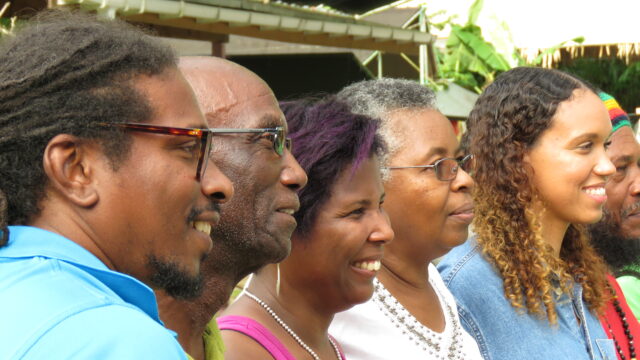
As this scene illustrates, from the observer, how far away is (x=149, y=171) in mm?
1599

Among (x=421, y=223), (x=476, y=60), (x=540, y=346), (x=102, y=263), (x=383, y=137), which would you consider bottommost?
(x=476, y=60)

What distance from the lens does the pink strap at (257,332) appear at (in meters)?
2.44

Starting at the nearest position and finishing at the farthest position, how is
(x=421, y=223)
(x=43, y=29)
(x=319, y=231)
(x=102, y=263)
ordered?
1. (x=102, y=263)
2. (x=43, y=29)
3. (x=319, y=231)
4. (x=421, y=223)

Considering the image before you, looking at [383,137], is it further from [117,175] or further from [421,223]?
[117,175]

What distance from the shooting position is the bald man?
7.34 feet

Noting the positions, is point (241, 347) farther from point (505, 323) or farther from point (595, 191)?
point (595, 191)

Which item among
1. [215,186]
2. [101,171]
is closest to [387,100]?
[215,186]

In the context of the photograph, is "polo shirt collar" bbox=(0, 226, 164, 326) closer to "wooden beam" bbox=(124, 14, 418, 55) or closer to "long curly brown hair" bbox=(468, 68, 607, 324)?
"long curly brown hair" bbox=(468, 68, 607, 324)

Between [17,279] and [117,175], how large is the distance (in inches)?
12.0

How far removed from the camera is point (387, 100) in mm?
3268

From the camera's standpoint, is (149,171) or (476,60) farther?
(476,60)

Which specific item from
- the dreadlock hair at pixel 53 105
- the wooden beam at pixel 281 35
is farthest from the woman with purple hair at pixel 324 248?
the wooden beam at pixel 281 35

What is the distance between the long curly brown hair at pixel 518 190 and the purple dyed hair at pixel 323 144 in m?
0.85

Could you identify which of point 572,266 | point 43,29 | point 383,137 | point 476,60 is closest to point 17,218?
point 43,29
